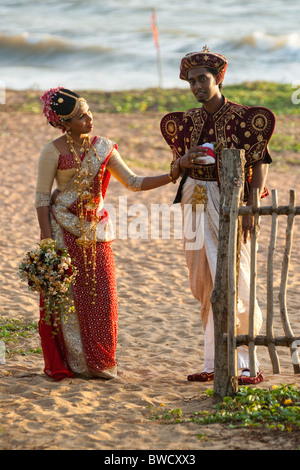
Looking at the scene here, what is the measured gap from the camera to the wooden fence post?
4.62 m

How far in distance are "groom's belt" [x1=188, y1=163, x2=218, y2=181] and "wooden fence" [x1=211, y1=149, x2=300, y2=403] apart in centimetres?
52

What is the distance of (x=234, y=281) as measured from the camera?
455cm

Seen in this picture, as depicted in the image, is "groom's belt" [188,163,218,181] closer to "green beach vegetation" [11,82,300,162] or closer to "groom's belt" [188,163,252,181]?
"groom's belt" [188,163,252,181]

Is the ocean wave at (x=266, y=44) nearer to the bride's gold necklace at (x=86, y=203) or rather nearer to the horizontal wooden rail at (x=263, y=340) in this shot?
the bride's gold necklace at (x=86, y=203)

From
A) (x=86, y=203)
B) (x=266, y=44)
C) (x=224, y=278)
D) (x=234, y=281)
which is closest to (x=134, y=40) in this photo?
(x=266, y=44)

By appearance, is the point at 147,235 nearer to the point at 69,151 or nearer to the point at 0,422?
the point at 69,151

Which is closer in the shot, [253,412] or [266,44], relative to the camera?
[253,412]

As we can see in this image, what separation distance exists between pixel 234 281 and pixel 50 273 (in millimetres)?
1356

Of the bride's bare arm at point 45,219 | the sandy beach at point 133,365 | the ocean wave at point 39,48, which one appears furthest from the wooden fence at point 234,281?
the ocean wave at point 39,48

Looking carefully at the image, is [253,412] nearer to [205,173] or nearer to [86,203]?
[205,173]

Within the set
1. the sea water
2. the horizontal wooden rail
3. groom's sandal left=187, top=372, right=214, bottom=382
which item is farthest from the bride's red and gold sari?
the sea water

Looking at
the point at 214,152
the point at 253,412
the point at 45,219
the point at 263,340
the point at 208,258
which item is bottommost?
the point at 253,412
